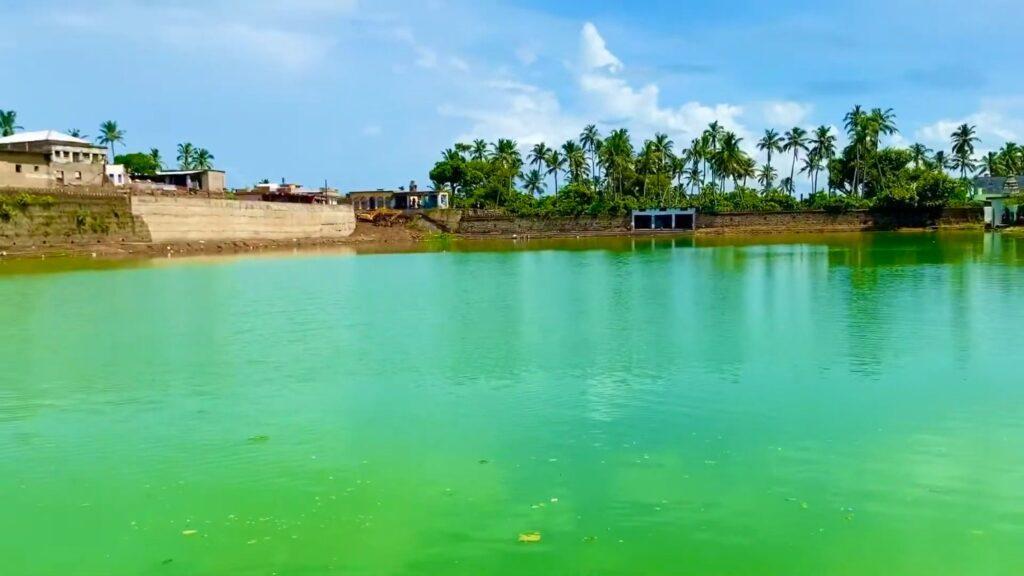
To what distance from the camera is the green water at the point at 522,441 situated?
6867 mm

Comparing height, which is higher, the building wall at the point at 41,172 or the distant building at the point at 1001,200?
the building wall at the point at 41,172

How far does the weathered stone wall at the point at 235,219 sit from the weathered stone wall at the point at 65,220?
110cm

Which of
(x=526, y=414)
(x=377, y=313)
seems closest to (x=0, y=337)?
(x=377, y=313)

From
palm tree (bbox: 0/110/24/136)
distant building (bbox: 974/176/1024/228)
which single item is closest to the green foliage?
palm tree (bbox: 0/110/24/136)

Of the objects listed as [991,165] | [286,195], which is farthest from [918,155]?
[286,195]

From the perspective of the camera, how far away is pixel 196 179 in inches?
2672

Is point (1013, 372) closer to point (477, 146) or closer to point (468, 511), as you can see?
point (468, 511)

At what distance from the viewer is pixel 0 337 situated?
1905 centimetres

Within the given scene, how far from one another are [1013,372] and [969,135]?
9483cm

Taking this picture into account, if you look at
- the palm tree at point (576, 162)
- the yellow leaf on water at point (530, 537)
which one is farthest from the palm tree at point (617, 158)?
the yellow leaf on water at point (530, 537)

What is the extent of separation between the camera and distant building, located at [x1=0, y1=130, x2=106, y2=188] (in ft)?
155

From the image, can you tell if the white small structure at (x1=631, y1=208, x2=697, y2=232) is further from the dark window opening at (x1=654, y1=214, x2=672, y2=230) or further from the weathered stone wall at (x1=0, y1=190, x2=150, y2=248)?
the weathered stone wall at (x1=0, y1=190, x2=150, y2=248)

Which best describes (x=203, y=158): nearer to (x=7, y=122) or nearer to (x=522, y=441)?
(x=7, y=122)

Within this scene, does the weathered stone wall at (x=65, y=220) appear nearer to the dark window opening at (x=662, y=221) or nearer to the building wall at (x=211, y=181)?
the building wall at (x=211, y=181)
